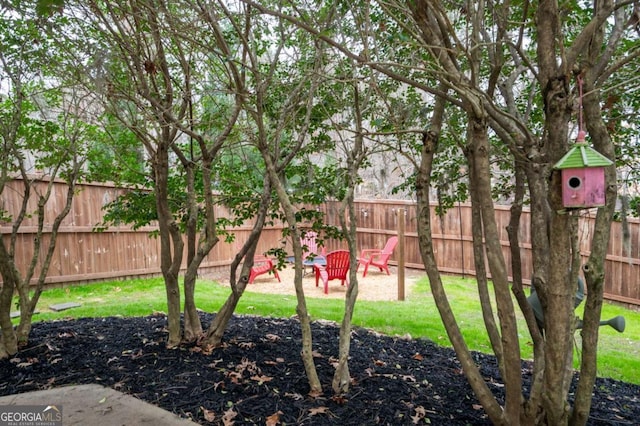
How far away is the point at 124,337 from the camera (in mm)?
4324

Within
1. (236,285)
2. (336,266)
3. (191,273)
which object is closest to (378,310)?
(336,266)

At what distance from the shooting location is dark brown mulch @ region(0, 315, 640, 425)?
281cm

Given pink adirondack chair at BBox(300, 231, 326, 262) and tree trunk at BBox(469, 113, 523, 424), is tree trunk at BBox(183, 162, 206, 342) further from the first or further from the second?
tree trunk at BBox(469, 113, 523, 424)

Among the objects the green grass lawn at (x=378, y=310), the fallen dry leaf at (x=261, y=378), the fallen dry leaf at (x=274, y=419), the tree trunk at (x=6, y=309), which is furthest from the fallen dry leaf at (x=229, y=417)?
the green grass lawn at (x=378, y=310)

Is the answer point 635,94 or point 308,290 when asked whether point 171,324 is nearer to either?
point 635,94

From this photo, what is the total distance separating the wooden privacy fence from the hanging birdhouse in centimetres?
491

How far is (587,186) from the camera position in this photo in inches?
67.8

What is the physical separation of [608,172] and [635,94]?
1.88 meters

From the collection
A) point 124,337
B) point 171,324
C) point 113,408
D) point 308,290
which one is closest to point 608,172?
point 113,408

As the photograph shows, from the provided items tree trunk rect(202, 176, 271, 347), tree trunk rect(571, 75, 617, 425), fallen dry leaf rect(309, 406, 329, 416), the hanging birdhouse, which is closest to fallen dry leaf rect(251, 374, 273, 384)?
fallen dry leaf rect(309, 406, 329, 416)

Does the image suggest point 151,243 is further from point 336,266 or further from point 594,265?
point 594,265

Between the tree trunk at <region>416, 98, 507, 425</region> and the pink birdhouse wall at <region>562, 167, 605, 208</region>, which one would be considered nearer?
the pink birdhouse wall at <region>562, 167, 605, 208</region>

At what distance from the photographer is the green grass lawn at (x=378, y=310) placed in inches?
204

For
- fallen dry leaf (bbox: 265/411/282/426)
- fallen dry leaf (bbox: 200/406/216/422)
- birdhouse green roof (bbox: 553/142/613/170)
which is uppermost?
birdhouse green roof (bbox: 553/142/613/170)
